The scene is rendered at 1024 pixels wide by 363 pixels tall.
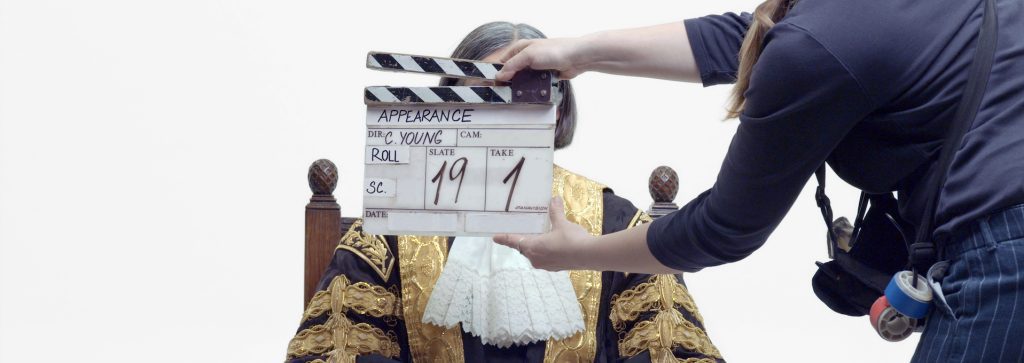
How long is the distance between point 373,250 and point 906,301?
3.68 ft

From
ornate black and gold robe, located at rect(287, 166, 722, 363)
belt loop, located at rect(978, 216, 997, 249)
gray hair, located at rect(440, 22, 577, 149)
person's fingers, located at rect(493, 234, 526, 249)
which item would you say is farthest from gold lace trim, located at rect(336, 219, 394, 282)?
belt loop, located at rect(978, 216, 997, 249)

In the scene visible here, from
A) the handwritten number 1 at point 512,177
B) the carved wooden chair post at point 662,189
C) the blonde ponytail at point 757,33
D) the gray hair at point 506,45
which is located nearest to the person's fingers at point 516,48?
the handwritten number 1 at point 512,177

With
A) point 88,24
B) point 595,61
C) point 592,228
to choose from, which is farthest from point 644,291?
point 88,24

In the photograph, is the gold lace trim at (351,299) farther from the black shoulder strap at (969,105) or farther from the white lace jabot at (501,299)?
the black shoulder strap at (969,105)

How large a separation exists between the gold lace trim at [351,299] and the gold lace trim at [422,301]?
43 mm

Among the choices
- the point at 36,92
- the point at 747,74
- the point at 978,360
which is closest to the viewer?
the point at 978,360

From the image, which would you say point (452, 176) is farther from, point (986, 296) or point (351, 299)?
point (986, 296)

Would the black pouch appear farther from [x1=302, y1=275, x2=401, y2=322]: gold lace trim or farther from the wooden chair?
the wooden chair

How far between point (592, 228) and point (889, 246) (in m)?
0.89

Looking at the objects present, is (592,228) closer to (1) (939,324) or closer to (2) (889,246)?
(2) (889,246)

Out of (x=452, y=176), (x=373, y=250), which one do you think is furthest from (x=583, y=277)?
(x=452, y=176)

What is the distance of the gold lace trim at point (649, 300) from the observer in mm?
2014

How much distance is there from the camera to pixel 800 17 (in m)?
1.06

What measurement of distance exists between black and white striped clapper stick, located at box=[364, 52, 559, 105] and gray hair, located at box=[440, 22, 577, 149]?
0.50m
